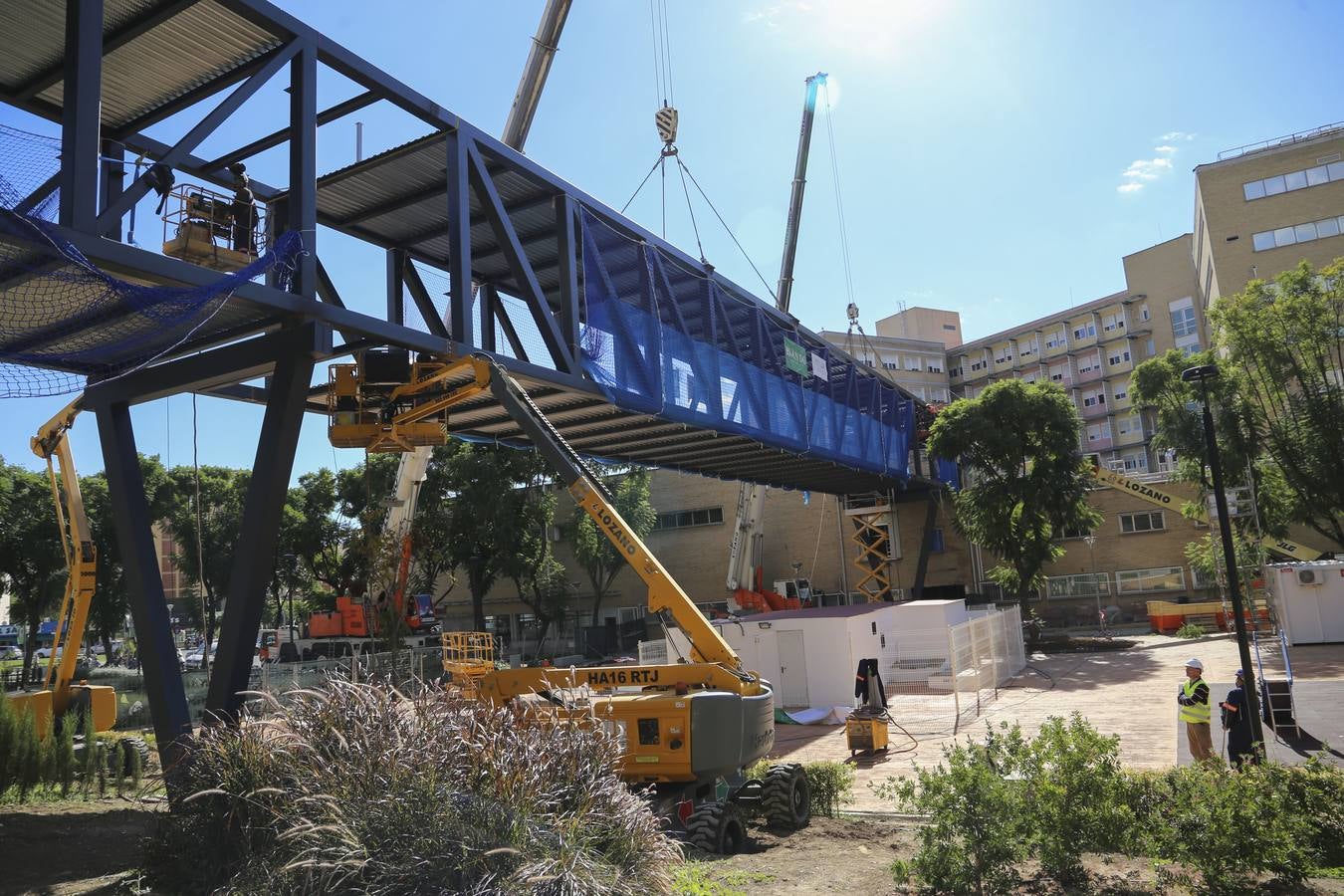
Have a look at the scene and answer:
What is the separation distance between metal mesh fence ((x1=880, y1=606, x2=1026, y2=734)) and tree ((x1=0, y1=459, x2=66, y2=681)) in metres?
34.7

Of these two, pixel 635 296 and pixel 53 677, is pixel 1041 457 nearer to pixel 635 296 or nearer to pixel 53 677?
pixel 635 296

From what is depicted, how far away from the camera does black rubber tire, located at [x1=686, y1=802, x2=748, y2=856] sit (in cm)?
974

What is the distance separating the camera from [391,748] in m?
6.20

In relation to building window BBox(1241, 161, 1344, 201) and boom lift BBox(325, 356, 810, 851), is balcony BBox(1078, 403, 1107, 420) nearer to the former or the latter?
building window BBox(1241, 161, 1344, 201)

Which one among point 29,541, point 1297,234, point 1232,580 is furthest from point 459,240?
point 1297,234

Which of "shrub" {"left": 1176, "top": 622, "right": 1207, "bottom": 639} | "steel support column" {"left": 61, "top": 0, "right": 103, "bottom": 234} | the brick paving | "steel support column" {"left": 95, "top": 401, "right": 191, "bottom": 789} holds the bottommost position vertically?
the brick paving

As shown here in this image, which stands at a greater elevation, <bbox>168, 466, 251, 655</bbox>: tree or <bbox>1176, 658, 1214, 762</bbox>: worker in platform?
<bbox>168, 466, 251, 655</bbox>: tree

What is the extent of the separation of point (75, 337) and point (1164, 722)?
1920cm

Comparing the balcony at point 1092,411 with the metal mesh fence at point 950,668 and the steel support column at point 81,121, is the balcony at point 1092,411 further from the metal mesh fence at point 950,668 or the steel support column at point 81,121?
the steel support column at point 81,121

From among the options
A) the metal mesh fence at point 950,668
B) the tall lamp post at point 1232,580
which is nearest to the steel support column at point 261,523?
the tall lamp post at point 1232,580

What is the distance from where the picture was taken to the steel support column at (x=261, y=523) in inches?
450

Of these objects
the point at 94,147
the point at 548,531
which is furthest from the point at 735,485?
the point at 94,147

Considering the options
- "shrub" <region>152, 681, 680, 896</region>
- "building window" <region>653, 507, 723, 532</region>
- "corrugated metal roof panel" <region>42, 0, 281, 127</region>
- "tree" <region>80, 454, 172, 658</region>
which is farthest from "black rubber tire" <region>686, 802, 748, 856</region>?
"building window" <region>653, 507, 723, 532</region>

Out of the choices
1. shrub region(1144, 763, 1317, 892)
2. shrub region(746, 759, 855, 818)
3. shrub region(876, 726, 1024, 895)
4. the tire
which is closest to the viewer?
shrub region(1144, 763, 1317, 892)
